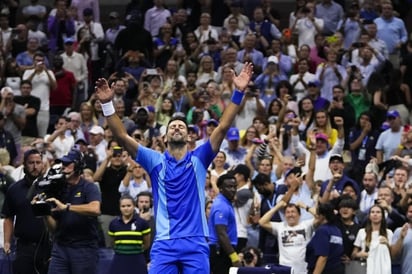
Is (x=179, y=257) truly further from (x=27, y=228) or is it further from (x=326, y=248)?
(x=326, y=248)

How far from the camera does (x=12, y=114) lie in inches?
893

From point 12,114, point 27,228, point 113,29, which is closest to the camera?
point 27,228

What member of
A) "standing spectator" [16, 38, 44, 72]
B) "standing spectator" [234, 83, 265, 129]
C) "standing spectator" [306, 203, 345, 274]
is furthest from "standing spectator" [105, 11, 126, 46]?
"standing spectator" [306, 203, 345, 274]

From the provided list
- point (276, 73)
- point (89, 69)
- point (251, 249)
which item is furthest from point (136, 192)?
point (89, 69)

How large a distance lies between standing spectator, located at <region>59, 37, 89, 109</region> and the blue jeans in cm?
1062

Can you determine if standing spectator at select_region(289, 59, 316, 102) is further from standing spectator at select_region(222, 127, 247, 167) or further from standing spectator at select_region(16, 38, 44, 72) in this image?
standing spectator at select_region(16, 38, 44, 72)

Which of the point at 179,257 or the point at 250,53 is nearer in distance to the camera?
the point at 179,257

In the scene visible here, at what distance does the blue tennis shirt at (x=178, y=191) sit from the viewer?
1227 centimetres

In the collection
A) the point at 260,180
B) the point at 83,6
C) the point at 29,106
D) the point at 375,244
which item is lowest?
the point at 375,244

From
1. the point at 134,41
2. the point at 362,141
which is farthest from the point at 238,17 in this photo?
the point at 362,141

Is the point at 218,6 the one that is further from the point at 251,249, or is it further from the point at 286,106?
the point at 251,249

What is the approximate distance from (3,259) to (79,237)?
195 cm

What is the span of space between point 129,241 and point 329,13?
1097cm

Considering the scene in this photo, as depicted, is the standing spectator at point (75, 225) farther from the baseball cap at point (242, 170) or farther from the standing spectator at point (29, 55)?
the standing spectator at point (29, 55)
